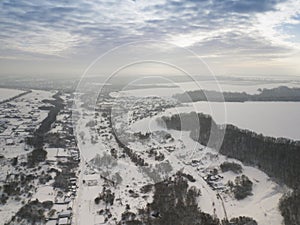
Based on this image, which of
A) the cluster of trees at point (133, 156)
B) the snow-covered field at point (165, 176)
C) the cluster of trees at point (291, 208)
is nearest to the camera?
the cluster of trees at point (291, 208)

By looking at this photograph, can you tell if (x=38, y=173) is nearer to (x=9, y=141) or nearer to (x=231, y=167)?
(x=9, y=141)

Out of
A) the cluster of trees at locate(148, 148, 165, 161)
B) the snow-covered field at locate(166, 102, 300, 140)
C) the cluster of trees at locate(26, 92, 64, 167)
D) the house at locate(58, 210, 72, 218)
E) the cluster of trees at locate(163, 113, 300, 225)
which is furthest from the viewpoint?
the snow-covered field at locate(166, 102, 300, 140)

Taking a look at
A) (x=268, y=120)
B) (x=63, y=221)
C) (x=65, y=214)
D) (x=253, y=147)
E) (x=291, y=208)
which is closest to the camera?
(x=63, y=221)

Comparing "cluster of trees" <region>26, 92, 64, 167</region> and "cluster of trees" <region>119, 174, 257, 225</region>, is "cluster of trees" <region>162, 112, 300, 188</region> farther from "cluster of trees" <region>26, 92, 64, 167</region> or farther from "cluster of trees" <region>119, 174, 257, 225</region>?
"cluster of trees" <region>26, 92, 64, 167</region>

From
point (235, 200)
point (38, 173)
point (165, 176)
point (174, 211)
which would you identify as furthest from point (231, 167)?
point (38, 173)

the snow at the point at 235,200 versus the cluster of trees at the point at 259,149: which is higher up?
the cluster of trees at the point at 259,149

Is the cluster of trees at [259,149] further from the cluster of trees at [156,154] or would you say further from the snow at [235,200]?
the cluster of trees at [156,154]

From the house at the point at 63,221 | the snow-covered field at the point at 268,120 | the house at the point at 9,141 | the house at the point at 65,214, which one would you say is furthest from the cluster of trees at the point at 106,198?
the snow-covered field at the point at 268,120

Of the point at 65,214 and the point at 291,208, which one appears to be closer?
the point at 291,208

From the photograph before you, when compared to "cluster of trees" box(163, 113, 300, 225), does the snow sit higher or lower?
lower

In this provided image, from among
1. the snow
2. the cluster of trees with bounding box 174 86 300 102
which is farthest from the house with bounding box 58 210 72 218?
the cluster of trees with bounding box 174 86 300 102

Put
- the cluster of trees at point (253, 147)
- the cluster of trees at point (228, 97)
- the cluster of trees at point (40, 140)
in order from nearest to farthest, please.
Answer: the cluster of trees at point (253, 147)
the cluster of trees at point (40, 140)
the cluster of trees at point (228, 97)
